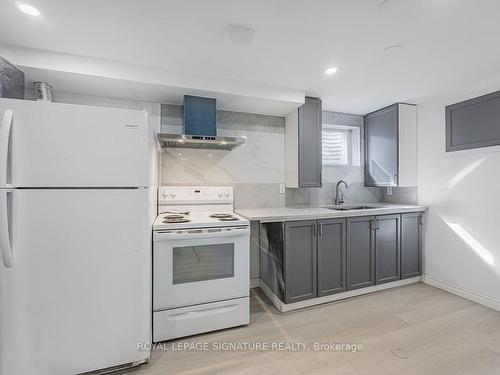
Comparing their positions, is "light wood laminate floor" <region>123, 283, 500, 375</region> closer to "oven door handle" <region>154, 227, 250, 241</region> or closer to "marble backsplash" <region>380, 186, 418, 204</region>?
"oven door handle" <region>154, 227, 250, 241</region>

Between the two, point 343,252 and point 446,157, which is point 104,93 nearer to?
point 343,252

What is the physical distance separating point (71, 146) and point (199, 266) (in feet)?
4.07

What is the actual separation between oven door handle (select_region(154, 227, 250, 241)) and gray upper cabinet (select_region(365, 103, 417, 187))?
2252mm

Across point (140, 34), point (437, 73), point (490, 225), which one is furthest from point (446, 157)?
point (140, 34)

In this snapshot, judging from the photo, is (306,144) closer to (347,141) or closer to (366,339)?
(347,141)

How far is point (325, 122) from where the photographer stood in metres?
3.27

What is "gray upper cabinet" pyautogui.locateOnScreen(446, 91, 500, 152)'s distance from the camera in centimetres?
226

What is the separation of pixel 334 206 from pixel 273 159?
41.6 inches

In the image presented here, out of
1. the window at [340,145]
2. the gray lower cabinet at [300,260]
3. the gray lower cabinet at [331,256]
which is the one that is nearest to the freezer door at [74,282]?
the gray lower cabinet at [300,260]

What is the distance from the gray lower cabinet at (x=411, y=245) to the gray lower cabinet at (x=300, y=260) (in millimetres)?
1308

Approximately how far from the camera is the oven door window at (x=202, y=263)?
72.7 inches

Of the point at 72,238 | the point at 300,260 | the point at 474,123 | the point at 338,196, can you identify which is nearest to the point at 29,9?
the point at 72,238

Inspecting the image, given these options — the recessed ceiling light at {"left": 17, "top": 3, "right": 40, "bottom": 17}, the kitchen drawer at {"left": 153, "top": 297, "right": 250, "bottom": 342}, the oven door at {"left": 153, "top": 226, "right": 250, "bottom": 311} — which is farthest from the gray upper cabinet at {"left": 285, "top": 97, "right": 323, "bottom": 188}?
the recessed ceiling light at {"left": 17, "top": 3, "right": 40, "bottom": 17}

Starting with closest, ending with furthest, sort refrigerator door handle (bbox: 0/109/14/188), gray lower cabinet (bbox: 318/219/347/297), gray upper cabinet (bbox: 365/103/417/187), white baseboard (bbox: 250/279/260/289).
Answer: refrigerator door handle (bbox: 0/109/14/188) < gray lower cabinet (bbox: 318/219/347/297) < white baseboard (bbox: 250/279/260/289) < gray upper cabinet (bbox: 365/103/417/187)
